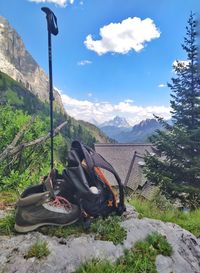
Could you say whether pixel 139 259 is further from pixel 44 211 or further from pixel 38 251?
pixel 44 211

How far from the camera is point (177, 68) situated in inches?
932

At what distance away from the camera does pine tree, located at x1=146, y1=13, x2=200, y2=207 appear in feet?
71.8

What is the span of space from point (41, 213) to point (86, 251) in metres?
1.05

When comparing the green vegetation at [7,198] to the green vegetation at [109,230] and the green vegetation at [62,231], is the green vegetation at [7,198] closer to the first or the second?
the green vegetation at [62,231]

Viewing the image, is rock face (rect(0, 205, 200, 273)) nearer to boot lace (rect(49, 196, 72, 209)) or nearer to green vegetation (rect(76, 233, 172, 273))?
green vegetation (rect(76, 233, 172, 273))

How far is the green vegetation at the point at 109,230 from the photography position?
18.5 ft

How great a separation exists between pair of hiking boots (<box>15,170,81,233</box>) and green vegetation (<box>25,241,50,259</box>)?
2.11 ft

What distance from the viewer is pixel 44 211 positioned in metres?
5.66

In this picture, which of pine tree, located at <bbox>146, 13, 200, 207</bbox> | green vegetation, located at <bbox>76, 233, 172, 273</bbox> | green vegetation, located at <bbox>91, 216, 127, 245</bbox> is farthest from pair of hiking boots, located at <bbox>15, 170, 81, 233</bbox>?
pine tree, located at <bbox>146, 13, 200, 207</bbox>

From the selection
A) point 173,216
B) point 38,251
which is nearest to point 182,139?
point 173,216

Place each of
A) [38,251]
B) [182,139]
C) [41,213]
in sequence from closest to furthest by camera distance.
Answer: [38,251] → [41,213] → [182,139]

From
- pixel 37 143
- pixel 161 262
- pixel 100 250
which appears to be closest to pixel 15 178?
pixel 37 143

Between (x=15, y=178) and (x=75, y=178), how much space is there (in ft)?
11.5

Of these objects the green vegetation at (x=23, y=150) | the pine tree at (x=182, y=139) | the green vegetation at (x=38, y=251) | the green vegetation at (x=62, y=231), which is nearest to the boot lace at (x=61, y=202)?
the green vegetation at (x=62, y=231)
